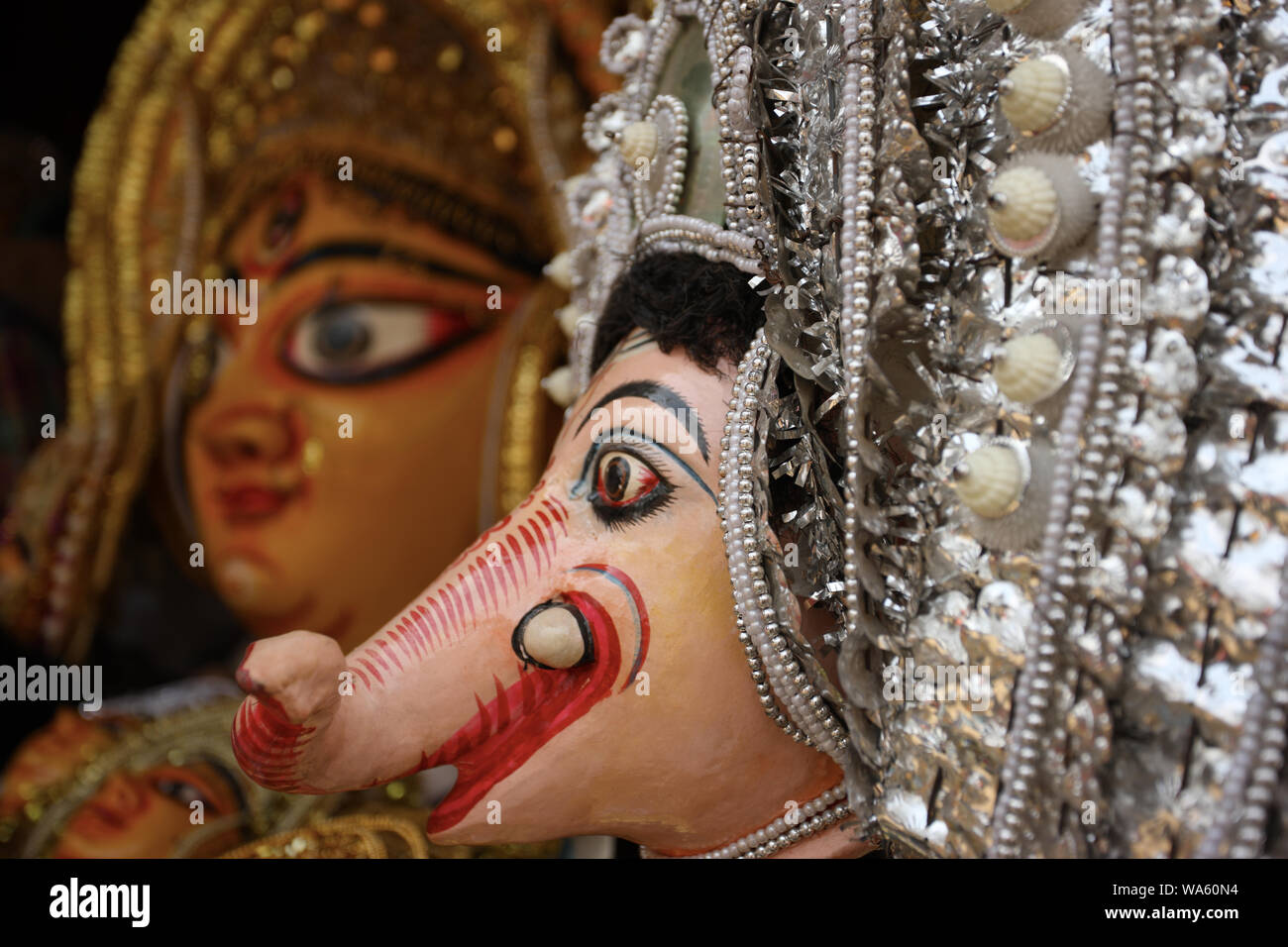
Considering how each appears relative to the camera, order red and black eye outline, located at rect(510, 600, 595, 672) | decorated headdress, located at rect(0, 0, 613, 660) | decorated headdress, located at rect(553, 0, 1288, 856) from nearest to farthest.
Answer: decorated headdress, located at rect(553, 0, 1288, 856) → red and black eye outline, located at rect(510, 600, 595, 672) → decorated headdress, located at rect(0, 0, 613, 660)

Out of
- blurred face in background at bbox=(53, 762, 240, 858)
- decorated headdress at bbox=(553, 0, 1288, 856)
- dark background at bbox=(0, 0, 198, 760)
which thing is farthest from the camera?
dark background at bbox=(0, 0, 198, 760)

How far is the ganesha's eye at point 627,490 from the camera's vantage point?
44.7 inches

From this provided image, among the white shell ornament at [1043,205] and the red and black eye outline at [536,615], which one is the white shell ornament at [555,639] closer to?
the red and black eye outline at [536,615]

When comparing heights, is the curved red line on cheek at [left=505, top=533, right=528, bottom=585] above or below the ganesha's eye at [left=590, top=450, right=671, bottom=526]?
below

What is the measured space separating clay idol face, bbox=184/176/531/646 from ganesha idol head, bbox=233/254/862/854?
0.86 metres

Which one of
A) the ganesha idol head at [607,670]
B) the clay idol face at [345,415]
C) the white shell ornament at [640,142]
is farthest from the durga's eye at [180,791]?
the white shell ornament at [640,142]

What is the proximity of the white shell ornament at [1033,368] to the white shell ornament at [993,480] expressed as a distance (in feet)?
0.15

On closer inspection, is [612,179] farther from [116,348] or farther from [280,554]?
[116,348]

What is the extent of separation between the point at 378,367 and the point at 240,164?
1.55 ft

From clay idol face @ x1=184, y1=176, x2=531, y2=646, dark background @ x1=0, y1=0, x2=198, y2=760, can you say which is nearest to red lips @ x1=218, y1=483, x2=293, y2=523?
clay idol face @ x1=184, y1=176, x2=531, y2=646

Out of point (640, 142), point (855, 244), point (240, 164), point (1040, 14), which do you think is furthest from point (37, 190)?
point (1040, 14)

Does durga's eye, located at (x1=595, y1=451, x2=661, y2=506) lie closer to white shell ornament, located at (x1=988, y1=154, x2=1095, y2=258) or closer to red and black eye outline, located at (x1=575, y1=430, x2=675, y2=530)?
red and black eye outline, located at (x1=575, y1=430, x2=675, y2=530)

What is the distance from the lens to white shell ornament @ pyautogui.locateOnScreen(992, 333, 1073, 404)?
905 millimetres
